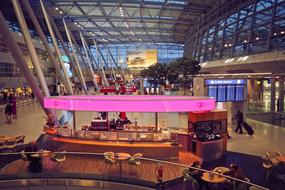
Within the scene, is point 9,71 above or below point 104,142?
above

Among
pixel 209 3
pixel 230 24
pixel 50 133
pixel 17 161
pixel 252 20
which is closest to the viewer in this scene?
pixel 17 161

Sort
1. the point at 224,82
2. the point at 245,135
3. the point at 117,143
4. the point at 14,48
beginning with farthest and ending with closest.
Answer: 1. the point at 224,82
2. the point at 245,135
3. the point at 14,48
4. the point at 117,143

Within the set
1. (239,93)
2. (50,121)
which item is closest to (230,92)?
(239,93)

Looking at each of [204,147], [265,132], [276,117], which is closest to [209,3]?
[276,117]

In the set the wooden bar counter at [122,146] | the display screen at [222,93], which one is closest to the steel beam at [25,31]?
the wooden bar counter at [122,146]

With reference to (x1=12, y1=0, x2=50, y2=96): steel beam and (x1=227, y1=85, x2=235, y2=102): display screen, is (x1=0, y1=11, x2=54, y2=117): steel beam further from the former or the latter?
(x1=227, y1=85, x2=235, y2=102): display screen

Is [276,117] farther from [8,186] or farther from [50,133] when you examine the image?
[8,186]

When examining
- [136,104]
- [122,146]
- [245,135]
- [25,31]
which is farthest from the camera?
[25,31]

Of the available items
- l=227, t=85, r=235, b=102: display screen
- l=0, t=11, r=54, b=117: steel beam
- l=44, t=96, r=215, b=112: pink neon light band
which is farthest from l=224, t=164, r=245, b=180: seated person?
l=0, t=11, r=54, b=117: steel beam

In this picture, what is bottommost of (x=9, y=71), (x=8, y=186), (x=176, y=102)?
(x=8, y=186)

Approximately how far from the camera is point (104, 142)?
12797 millimetres

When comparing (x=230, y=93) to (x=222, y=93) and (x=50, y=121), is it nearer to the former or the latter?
(x=222, y=93)

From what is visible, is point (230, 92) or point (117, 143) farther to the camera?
point (230, 92)

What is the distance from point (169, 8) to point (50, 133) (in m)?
34.3
